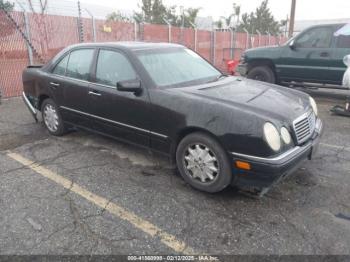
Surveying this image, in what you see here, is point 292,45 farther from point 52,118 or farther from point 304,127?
point 52,118

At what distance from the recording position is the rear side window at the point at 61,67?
4.97 metres

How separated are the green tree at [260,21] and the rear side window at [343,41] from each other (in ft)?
95.0

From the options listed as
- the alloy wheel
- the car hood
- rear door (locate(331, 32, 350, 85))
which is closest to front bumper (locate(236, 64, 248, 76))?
rear door (locate(331, 32, 350, 85))

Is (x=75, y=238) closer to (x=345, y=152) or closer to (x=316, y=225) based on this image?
(x=316, y=225)

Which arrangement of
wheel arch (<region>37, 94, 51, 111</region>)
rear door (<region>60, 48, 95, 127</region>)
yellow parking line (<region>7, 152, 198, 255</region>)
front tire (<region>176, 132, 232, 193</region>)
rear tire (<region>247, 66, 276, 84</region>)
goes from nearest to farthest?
yellow parking line (<region>7, 152, 198, 255</region>)
front tire (<region>176, 132, 232, 193</region>)
rear door (<region>60, 48, 95, 127</region>)
wheel arch (<region>37, 94, 51, 111</region>)
rear tire (<region>247, 66, 276, 84</region>)

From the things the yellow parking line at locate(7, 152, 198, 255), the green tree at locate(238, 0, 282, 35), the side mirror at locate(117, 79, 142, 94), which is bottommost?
the yellow parking line at locate(7, 152, 198, 255)

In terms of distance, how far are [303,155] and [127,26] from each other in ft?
33.6

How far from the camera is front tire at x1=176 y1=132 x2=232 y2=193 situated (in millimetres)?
3191

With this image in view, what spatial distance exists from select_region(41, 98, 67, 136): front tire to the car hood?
2.49 meters

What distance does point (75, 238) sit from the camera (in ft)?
8.95

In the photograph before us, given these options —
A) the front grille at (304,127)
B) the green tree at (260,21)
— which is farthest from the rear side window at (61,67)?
the green tree at (260,21)

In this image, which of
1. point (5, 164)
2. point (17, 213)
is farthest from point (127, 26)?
point (17, 213)

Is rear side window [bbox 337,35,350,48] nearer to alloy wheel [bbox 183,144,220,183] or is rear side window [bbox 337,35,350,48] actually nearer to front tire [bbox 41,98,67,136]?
alloy wheel [bbox 183,144,220,183]

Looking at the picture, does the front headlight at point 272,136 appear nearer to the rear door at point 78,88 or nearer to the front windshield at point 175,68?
the front windshield at point 175,68
